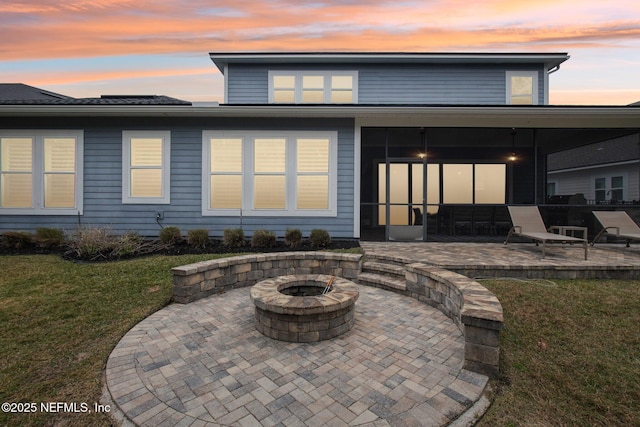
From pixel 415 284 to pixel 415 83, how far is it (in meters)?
8.99

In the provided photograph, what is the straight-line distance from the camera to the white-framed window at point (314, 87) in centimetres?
1054

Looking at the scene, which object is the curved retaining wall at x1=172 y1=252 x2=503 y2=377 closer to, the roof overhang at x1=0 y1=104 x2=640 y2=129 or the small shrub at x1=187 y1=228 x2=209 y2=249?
the small shrub at x1=187 y1=228 x2=209 y2=249

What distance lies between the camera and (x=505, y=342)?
2818 mm

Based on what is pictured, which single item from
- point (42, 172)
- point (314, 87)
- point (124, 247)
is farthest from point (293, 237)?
point (42, 172)

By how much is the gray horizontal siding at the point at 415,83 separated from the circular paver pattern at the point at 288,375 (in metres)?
9.19

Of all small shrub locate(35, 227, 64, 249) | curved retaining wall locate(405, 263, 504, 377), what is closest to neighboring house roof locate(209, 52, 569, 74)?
small shrub locate(35, 227, 64, 249)

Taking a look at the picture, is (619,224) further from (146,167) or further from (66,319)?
(146,167)

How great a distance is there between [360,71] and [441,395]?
1077 cm

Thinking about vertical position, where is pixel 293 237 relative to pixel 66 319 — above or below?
above

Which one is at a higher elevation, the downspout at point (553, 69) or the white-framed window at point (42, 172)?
the downspout at point (553, 69)

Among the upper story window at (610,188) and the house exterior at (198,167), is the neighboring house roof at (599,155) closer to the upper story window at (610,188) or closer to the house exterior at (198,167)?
the upper story window at (610,188)

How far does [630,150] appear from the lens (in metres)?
11.8

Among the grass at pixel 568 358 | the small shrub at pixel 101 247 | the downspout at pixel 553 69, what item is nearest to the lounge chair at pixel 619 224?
the grass at pixel 568 358

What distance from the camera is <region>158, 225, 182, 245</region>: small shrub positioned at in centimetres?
693
